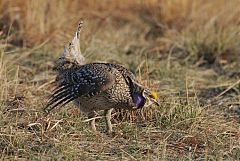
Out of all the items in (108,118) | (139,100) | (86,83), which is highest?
(86,83)

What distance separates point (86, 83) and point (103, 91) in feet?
0.46

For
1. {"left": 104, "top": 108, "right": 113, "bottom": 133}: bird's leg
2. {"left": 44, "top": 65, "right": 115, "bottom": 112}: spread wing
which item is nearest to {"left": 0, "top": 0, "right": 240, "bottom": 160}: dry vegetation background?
{"left": 104, "top": 108, "right": 113, "bottom": 133}: bird's leg

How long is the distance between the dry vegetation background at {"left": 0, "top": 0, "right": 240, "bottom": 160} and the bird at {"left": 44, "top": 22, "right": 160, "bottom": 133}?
0.15 metres

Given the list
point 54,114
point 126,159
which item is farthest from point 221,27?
point 126,159

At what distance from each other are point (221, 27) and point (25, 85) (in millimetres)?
2976

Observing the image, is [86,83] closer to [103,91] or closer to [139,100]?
[103,91]

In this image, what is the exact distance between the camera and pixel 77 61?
5707mm

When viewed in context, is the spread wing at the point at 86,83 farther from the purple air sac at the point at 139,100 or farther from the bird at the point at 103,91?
the purple air sac at the point at 139,100

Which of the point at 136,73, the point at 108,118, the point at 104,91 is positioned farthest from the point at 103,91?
the point at 136,73

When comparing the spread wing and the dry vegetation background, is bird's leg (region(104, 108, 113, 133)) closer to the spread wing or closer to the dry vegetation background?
the dry vegetation background

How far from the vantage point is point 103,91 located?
5.03m

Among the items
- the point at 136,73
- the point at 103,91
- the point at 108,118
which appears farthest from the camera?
the point at 136,73

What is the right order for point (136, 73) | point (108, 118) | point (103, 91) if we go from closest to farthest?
point (103, 91), point (108, 118), point (136, 73)

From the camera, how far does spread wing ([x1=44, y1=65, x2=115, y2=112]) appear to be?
16.4 ft
